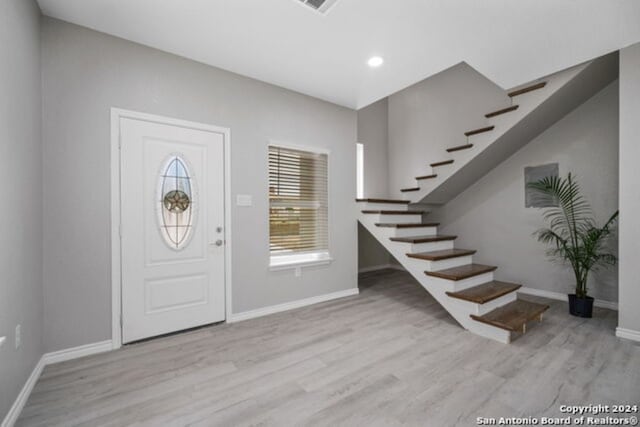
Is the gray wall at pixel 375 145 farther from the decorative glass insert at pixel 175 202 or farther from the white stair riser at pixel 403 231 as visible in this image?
the decorative glass insert at pixel 175 202

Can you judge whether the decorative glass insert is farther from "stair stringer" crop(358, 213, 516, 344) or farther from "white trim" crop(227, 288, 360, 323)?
"stair stringer" crop(358, 213, 516, 344)

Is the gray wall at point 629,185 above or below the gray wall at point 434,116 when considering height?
below

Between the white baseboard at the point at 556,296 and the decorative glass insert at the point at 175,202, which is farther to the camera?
the white baseboard at the point at 556,296

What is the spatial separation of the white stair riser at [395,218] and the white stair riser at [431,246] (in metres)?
0.62

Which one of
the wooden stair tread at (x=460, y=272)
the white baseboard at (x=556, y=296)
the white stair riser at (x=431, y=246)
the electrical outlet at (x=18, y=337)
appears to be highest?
the white stair riser at (x=431, y=246)

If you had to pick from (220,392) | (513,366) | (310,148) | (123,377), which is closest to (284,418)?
(220,392)

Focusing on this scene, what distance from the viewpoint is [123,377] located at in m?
2.01

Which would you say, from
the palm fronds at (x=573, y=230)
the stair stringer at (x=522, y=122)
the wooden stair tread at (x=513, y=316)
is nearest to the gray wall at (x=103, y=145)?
the wooden stair tread at (x=513, y=316)

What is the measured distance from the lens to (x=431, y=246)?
352 cm

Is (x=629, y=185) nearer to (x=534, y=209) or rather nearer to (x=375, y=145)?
(x=534, y=209)

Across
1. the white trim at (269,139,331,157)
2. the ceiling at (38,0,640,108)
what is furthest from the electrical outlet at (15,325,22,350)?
the white trim at (269,139,331,157)

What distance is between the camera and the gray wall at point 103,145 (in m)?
2.20

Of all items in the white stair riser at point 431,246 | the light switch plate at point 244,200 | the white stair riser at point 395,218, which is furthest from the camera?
the white stair riser at point 395,218

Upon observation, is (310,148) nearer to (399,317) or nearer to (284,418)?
(399,317)
